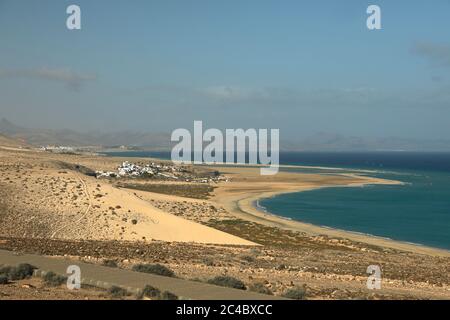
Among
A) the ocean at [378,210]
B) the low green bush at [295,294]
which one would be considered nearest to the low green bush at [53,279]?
the low green bush at [295,294]

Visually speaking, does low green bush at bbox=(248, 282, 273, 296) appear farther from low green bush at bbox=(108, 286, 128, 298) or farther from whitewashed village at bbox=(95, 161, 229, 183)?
whitewashed village at bbox=(95, 161, 229, 183)

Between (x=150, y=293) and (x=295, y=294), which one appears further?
(x=295, y=294)

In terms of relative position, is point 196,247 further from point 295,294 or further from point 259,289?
point 295,294

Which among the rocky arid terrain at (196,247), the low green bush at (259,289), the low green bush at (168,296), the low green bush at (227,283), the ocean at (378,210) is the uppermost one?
the low green bush at (168,296)

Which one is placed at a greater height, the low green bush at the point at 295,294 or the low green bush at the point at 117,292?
the low green bush at the point at 117,292

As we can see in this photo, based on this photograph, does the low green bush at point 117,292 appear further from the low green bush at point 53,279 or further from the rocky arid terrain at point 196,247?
the rocky arid terrain at point 196,247

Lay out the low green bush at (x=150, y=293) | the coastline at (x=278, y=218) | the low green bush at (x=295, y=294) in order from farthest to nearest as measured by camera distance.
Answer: the coastline at (x=278, y=218), the low green bush at (x=295, y=294), the low green bush at (x=150, y=293)

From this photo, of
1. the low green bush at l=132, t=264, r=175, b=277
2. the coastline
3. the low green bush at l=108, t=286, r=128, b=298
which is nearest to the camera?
the low green bush at l=108, t=286, r=128, b=298

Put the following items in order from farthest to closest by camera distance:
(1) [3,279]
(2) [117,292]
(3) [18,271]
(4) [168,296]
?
(3) [18,271] → (1) [3,279] → (2) [117,292] → (4) [168,296]

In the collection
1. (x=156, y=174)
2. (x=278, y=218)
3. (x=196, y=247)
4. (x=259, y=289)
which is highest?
(x=259, y=289)

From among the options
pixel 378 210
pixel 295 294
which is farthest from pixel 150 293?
pixel 378 210

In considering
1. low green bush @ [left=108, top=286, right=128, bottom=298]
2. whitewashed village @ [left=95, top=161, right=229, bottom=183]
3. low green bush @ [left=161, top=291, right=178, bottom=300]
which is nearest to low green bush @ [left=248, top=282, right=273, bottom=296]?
low green bush @ [left=161, top=291, right=178, bottom=300]

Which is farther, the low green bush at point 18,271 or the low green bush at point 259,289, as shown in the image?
the low green bush at point 259,289
